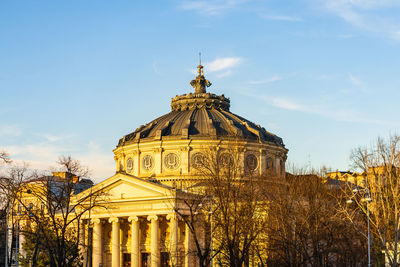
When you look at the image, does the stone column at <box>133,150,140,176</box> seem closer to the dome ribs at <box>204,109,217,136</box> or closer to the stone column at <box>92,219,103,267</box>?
the dome ribs at <box>204,109,217,136</box>

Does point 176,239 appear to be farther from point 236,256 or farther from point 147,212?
point 236,256

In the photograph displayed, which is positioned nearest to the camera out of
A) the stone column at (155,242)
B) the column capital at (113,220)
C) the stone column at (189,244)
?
the stone column at (189,244)

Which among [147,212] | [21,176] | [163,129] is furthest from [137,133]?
[21,176]

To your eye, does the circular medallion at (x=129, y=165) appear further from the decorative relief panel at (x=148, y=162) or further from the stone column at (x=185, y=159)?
the stone column at (x=185, y=159)

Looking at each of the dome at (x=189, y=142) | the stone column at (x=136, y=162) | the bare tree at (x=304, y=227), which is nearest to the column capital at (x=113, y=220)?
the dome at (x=189, y=142)

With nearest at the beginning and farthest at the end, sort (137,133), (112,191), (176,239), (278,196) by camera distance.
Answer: (278,196) < (176,239) < (112,191) < (137,133)

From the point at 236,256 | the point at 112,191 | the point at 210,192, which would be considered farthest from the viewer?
the point at 112,191

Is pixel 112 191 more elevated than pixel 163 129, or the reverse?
pixel 163 129

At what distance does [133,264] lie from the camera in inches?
3123

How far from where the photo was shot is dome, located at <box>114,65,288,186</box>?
90.2 metres

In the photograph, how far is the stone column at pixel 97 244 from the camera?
83.4m

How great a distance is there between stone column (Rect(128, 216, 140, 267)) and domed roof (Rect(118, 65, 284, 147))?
651 inches

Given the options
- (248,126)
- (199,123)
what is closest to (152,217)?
(199,123)

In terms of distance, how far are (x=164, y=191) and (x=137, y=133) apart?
73.4 feet
